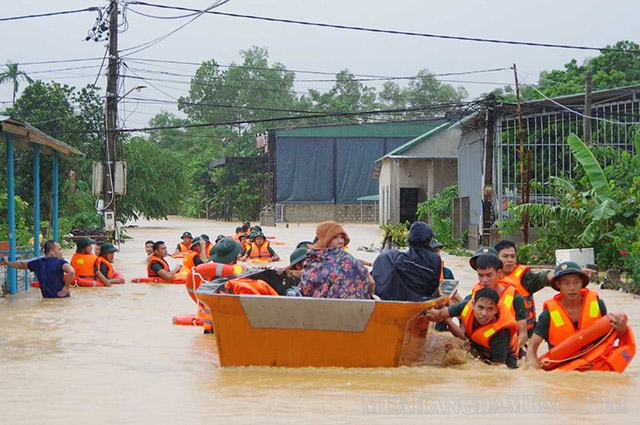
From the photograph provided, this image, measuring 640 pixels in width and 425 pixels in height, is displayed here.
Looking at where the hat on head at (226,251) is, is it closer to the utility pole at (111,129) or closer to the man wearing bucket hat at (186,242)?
the man wearing bucket hat at (186,242)

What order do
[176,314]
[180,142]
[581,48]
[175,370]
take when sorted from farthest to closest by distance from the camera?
[180,142] → [581,48] → [176,314] → [175,370]

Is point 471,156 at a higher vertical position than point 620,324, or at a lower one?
higher

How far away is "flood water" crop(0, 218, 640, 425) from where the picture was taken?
20.6 ft

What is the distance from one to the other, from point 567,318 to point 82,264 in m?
11.0

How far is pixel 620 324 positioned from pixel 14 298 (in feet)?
34.4

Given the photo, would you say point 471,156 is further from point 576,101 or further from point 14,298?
point 14,298

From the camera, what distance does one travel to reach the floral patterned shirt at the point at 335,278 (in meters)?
8.21

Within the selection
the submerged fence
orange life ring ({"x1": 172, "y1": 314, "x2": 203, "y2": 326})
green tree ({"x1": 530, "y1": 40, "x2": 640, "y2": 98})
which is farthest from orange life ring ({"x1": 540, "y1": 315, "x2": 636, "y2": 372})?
green tree ({"x1": 530, "y1": 40, "x2": 640, "y2": 98})

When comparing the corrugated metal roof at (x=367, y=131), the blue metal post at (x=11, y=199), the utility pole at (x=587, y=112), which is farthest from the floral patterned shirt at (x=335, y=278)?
the corrugated metal roof at (x=367, y=131)

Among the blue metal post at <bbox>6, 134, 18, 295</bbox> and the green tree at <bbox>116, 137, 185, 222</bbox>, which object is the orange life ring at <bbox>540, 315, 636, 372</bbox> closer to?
the blue metal post at <bbox>6, 134, 18, 295</bbox>

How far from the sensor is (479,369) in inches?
318

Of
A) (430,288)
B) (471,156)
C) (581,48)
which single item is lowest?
(430,288)

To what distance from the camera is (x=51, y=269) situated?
46.8 feet

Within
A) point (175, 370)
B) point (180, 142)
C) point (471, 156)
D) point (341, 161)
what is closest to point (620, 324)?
point (175, 370)
